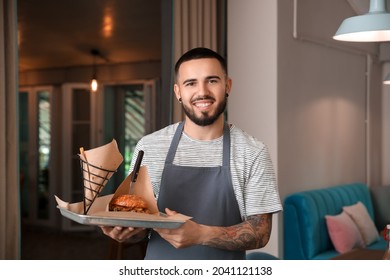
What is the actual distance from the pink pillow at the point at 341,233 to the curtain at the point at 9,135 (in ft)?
5.13

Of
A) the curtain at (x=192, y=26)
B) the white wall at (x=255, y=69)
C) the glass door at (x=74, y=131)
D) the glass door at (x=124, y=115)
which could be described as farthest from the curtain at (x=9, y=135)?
the glass door at (x=124, y=115)

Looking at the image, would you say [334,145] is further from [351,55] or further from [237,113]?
[237,113]

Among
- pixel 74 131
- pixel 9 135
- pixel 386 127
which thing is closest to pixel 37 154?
pixel 74 131

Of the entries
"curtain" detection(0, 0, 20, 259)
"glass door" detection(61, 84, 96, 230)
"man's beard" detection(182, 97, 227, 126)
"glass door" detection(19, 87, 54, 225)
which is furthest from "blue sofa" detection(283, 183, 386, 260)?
"glass door" detection(19, 87, 54, 225)

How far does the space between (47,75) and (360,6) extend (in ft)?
10.8

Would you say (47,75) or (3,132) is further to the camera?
(47,75)

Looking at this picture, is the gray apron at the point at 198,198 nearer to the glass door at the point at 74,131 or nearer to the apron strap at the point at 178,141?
the apron strap at the point at 178,141

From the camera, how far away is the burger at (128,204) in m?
1.04

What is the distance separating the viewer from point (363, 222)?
10.8 feet

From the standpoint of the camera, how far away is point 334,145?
3600mm

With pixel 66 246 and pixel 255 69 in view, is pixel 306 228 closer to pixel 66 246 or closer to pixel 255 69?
pixel 255 69

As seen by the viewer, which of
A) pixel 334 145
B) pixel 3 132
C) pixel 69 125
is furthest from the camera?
pixel 69 125
